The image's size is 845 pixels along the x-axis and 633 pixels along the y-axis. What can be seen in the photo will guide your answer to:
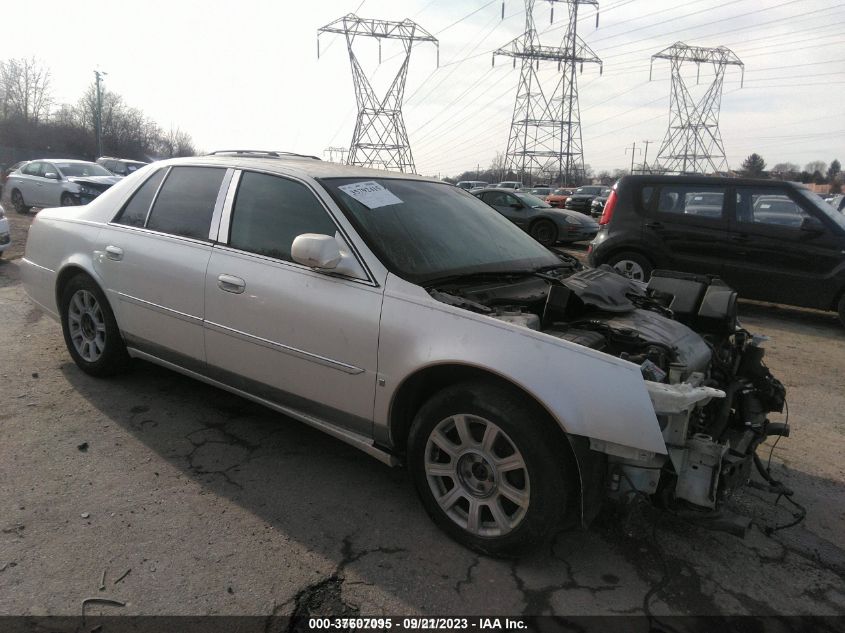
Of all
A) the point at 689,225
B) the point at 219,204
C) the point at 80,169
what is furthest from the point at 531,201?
the point at 219,204

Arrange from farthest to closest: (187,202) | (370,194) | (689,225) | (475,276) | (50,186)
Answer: (50,186) < (689,225) < (187,202) < (370,194) < (475,276)

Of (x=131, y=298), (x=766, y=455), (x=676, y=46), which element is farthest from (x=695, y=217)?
(x=676, y=46)

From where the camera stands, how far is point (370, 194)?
3387 millimetres

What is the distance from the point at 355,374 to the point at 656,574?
1.59m

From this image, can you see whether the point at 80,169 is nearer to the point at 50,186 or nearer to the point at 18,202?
the point at 50,186

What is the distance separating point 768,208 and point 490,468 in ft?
21.9

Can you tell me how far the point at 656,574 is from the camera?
8.44 feet

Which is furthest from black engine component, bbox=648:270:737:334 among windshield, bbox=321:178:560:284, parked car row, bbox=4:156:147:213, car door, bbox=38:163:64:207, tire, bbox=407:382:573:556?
car door, bbox=38:163:64:207

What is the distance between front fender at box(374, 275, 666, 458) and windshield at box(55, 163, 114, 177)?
56.4 feet

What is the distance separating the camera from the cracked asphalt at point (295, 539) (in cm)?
237

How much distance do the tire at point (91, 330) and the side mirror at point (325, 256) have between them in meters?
2.03

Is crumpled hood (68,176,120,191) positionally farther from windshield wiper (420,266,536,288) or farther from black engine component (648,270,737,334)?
black engine component (648,270,737,334)

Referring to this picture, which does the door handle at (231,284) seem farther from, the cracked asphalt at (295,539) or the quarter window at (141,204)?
the quarter window at (141,204)

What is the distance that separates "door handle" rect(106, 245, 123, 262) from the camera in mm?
4016
